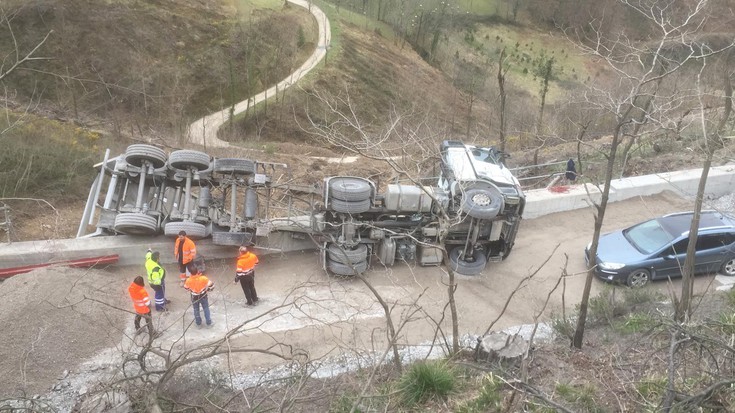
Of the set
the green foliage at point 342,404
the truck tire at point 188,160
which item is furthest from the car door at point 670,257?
the truck tire at point 188,160

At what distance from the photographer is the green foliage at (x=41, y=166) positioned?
48.8ft

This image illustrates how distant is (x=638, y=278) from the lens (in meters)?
11.4

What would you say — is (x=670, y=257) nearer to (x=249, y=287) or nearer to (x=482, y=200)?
(x=482, y=200)

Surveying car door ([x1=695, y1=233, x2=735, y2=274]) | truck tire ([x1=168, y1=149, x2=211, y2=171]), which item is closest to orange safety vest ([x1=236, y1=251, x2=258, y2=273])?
truck tire ([x1=168, y1=149, x2=211, y2=171])

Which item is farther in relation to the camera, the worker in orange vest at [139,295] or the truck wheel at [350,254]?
the truck wheel at [350,254]

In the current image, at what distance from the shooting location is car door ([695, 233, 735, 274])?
11.5 meters

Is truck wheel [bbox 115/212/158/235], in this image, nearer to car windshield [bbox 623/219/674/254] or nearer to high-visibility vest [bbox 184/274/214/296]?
high-visibility vest [bbox 184/274/214/296]

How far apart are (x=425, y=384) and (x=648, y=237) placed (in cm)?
718

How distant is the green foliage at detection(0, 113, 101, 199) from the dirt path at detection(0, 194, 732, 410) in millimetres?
5883

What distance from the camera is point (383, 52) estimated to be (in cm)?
4369

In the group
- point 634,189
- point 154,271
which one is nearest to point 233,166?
point 154,271

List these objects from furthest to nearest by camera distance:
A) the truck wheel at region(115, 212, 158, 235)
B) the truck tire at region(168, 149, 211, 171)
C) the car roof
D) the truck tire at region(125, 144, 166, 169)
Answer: the car roof
the truck tire at region(168, 149, 211, 171)
the truck tire at region(125, 144, 166, 169)
the truck wheel at region(115, 212, 158, 235)

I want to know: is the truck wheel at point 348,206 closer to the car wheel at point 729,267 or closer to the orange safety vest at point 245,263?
the orange safety vest at point 245,263

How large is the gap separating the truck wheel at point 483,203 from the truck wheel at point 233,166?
14.8 feet
